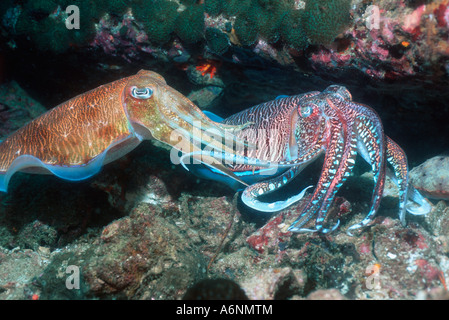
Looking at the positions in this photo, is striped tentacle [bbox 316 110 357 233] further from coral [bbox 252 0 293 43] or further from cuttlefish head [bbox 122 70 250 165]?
coral [bbox 252 0 293 43]

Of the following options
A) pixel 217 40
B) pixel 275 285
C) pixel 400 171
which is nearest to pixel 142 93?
pixel 217 40

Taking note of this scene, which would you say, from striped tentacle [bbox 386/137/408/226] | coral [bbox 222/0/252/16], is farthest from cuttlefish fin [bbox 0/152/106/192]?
striped tentacle [bbox 386/137/408/226]

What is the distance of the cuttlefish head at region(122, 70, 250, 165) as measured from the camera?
2635 millimetres

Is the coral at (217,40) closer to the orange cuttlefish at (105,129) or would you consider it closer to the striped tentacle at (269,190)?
the orange cuttlefish at (105,129)

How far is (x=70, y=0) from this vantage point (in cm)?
407

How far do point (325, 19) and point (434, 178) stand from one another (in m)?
2.40

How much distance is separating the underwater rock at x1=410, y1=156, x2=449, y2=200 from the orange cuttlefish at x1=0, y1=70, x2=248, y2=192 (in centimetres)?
263

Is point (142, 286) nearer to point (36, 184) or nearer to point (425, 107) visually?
point (36, 184)

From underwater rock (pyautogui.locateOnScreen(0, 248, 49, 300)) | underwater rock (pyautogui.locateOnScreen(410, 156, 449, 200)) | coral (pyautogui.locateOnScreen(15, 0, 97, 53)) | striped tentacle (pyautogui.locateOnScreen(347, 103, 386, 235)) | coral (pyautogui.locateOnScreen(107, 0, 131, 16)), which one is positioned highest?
coral (pyautogui.locateOnScreen(107, 0, 131, 16))

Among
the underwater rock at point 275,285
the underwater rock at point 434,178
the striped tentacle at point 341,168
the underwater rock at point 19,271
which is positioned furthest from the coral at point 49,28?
the underwater rock at point 434,178

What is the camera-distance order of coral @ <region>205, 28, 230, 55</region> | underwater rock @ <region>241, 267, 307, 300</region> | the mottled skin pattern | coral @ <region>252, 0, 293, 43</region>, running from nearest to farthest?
underwater rock @ <region>241, 267, 307, 300</region> → the mottled skin pattern → coral @ <region>252, 0, 293, 43</region> → coral @ <region>205, 28, 230, 55</region>

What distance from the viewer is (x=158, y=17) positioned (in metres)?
3.73

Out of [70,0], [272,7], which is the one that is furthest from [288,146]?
[70,0]

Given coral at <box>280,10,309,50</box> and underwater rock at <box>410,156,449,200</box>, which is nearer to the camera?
coral at <box>280,10,309,50</box>
